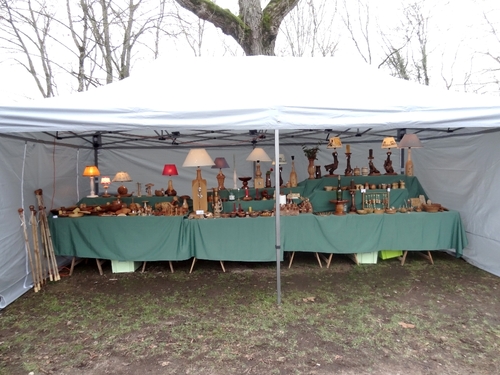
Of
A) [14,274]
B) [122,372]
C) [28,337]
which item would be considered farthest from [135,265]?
[122,372]

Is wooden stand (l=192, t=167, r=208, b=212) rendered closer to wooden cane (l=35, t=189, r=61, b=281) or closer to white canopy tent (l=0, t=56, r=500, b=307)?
white canopy tent (l=0, t=56, r=500, b=307)

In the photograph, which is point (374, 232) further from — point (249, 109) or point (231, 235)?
point (249, 109)

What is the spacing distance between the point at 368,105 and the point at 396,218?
191cm

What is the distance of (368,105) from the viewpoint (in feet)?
8.96

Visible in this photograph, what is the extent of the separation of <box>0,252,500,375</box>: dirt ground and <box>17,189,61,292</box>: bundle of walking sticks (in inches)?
6.5

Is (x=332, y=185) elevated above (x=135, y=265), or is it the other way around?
(x=332, y=185)

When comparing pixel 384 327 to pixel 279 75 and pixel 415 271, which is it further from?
pixel 279 75

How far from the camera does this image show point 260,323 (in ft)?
9.13

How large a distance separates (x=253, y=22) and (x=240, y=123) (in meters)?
4.86

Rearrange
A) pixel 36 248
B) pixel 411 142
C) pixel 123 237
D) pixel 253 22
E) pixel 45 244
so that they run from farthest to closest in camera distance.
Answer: pixel 253 22 < pixel 411 142 < pixel 123 237 < pixel 45 244 < pixel 36 248

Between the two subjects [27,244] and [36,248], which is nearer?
[27,244]

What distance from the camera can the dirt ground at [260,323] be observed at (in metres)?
2.25

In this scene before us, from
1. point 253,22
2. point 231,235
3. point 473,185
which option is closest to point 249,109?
point 231,235

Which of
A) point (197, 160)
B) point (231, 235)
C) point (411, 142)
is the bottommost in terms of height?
point (231, 235)
